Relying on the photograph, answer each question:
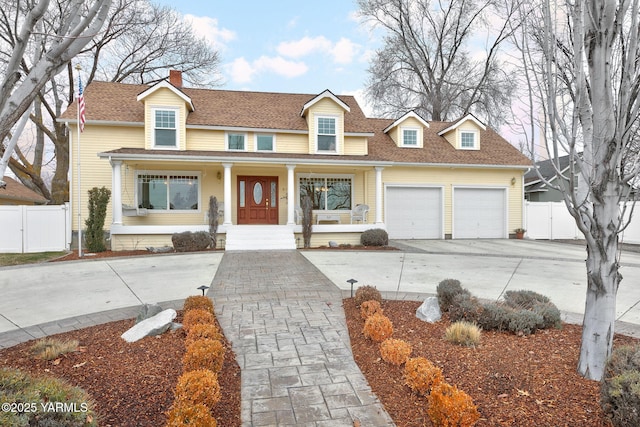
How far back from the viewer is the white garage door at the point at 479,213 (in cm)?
1585

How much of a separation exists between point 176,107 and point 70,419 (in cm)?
1335

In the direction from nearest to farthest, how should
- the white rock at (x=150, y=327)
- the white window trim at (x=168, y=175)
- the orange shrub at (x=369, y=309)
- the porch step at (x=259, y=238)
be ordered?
the white rock at (x=150, y=327) < the orange shrub at (x=369, y=309) < the porch step at (x=259, y=238) < the white window trim at (x=168, y=175)

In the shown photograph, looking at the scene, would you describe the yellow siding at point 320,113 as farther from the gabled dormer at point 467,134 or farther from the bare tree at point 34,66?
the bare tree at point 34,66

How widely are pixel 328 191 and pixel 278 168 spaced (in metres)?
2.48

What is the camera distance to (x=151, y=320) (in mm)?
4082

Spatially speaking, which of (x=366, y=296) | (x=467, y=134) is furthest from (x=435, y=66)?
(x=366, y=296)

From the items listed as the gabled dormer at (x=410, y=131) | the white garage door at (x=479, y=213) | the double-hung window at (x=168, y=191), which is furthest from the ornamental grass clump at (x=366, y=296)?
the gabled dormer at (x=410, y=131)

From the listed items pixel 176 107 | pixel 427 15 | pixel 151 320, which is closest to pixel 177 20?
pixel 176 107

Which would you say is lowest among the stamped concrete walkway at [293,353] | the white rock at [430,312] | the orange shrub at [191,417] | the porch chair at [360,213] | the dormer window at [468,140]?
the stamped concrete walkway at [293,353]

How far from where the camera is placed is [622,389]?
85.0 inches

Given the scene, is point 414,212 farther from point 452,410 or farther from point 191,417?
point 191,417

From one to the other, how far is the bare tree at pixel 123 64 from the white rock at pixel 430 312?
18692 millimetres

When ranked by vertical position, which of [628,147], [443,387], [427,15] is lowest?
[443,387]

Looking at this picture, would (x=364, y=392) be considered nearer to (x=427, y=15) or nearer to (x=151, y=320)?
(x=151, y=320)
